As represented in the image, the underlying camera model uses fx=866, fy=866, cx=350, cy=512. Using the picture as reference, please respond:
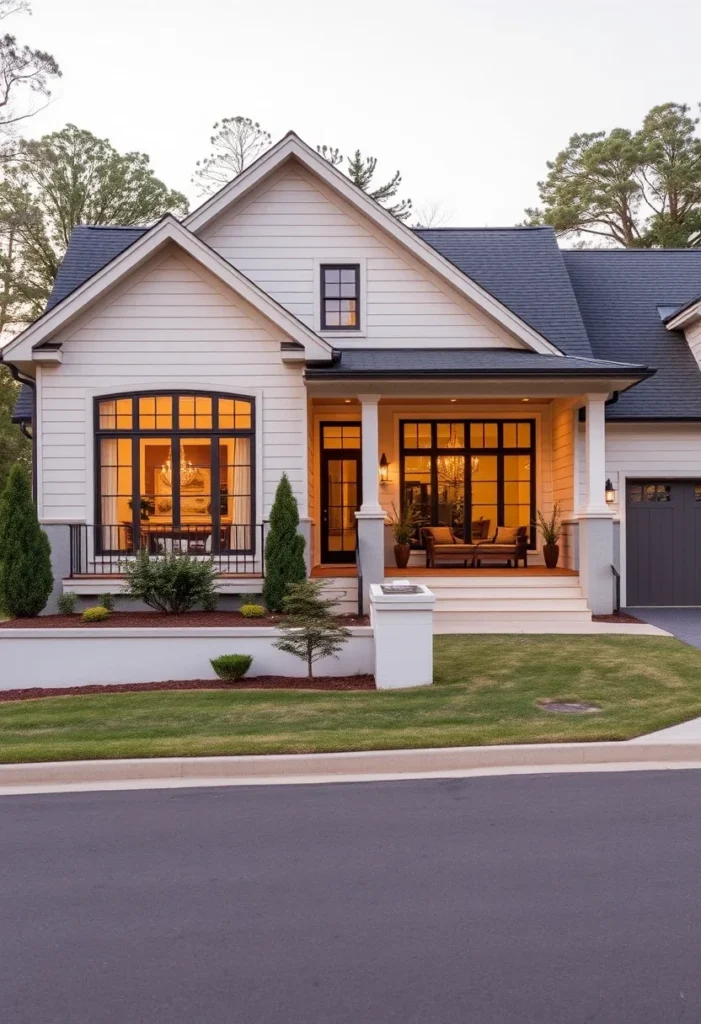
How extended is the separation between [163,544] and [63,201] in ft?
81.5

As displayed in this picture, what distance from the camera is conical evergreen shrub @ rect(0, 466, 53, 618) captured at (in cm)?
1177

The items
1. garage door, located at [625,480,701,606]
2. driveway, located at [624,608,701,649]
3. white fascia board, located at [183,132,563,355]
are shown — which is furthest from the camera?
garage door, located at [625,480,701,606]

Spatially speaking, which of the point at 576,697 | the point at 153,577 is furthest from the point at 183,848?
the point at 153,577

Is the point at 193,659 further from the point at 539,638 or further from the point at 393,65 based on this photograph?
the point at 393,65

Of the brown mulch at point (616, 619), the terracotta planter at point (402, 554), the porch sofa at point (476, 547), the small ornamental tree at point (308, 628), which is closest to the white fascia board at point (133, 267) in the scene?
the terracotta planter at point (402, 554)

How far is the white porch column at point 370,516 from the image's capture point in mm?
13297

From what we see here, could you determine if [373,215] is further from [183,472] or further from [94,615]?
[94,615]

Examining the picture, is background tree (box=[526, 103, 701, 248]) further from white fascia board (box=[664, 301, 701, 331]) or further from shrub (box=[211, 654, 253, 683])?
shrub (box=[211, 654, 253, 683])

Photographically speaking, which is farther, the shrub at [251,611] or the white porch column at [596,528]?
the white porch column at [596,528]

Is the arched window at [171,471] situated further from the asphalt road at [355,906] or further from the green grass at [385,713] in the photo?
the asphalt road at [355,906]

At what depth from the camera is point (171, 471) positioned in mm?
13836

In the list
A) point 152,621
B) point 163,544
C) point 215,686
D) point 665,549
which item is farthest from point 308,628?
point 665,549

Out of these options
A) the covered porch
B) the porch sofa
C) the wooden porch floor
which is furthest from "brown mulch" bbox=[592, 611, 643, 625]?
the porch sofa

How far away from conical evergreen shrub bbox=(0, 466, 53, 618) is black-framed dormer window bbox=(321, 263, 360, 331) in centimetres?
627
